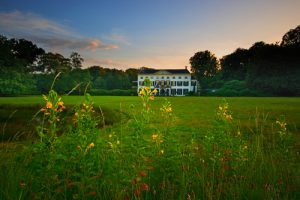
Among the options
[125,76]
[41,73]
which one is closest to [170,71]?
[125,76]

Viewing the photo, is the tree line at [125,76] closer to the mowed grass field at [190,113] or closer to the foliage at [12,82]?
the foliage at [12,82]

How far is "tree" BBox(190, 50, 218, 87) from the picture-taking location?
9844cm

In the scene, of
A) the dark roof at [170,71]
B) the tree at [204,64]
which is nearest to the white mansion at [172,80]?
Result: the dark roof at [170,71]

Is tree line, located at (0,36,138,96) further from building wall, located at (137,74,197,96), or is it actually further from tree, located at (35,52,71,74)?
building wall, located at (137,74,197,96)

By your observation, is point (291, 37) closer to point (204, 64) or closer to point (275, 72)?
point (275, 72)

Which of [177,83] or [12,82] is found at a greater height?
[177,83]

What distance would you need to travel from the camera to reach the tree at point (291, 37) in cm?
6194

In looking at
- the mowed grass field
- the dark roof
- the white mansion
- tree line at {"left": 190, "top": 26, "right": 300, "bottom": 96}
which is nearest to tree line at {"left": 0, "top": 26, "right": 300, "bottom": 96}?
tree line at {"left": 190, "top": 26, "right": 300, "bottom": 96}

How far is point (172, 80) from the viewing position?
324 ft

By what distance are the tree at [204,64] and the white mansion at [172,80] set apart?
10.9ft

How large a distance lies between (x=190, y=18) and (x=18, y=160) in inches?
631

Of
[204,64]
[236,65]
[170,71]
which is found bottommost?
[170,71]

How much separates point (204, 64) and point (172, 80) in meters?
13.3

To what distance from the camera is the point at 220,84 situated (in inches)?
3329
